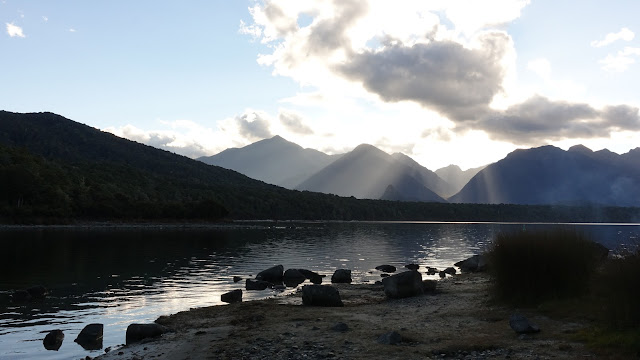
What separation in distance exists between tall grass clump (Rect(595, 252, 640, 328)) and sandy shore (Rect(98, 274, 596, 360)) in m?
1.72

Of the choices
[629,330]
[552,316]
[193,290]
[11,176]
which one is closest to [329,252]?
[193,290]

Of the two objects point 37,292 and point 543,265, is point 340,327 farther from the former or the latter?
point 37,292

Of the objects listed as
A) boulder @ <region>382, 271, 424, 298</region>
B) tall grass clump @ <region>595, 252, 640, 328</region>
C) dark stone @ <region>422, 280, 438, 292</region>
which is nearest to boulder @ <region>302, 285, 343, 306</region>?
boulder @ <region>382, 271, 424, 298</region>

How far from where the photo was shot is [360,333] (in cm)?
2008

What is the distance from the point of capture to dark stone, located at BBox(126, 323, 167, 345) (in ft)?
70.5

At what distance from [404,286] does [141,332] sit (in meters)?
17.0

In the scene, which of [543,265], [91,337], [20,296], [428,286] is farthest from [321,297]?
[20,296]

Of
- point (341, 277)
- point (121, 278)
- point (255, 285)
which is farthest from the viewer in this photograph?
point (341, 277)

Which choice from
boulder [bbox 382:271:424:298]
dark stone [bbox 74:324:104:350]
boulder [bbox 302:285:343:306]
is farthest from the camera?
boulder [bbox 382:271:424:298]

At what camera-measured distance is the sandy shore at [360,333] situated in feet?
53.8

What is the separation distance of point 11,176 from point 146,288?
109 metres

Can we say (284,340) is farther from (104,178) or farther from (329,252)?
A: (104,178)

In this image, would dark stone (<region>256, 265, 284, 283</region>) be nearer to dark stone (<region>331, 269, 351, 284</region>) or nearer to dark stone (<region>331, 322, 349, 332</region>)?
dark stone (<region>331, 269, 351, 284</region>)

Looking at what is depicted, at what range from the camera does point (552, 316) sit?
2058 centimetres
